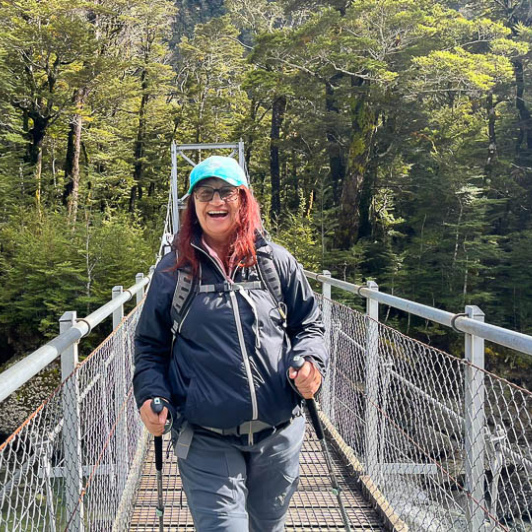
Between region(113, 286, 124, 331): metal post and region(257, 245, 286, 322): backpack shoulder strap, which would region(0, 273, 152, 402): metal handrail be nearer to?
region(257, 245, 286, 322): backpack shoulder strap

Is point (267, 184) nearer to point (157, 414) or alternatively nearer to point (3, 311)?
point (3, 311)

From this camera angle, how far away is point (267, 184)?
2422cm

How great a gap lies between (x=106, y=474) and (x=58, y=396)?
88 cm

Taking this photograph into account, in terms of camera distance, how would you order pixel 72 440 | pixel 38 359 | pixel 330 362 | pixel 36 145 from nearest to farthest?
1. pixel 38 359
2. pixel 72 440
3. pixel 330 362
4. pixel 36 145

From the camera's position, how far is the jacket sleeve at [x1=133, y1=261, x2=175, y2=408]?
1393 mm

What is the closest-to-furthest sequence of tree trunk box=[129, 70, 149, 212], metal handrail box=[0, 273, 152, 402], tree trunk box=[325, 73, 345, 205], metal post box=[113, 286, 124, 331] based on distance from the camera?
metal handrail box=[0, 273, 152, 402] → metal post box=[113, 286, 124, 331] → tree trunk box=[325, 73, 345, 205] → tree trunk box=[129, 70, 149, 212]

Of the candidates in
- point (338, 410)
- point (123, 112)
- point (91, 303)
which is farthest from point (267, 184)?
point (338, 410)

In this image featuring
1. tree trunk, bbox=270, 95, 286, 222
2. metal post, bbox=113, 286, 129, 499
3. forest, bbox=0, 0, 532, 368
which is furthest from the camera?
tree trunk, bbox=270, 95, 286, 222

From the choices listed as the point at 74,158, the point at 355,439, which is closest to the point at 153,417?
the point at 355,439

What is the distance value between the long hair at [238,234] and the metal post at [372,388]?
1.40 m

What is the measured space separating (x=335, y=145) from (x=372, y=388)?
15923 mm

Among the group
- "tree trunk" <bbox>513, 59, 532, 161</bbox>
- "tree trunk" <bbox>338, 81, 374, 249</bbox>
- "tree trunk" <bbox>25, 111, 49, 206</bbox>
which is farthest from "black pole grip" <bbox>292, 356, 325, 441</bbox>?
"tree trunk" <bbox>513, 59, 532, 161</bbox>

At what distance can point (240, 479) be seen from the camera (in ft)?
4.49

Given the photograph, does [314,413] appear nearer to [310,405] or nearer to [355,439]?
[310,405]
